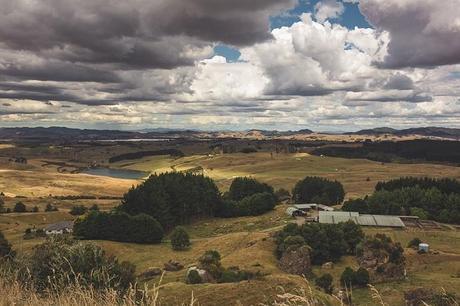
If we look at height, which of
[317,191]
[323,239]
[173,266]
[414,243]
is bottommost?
[173,266]

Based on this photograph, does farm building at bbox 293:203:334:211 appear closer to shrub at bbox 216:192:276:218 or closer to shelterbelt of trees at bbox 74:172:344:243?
shrub at bbox 216:192:276:218

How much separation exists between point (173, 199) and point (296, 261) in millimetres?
59893

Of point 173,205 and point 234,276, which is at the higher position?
point 234,276

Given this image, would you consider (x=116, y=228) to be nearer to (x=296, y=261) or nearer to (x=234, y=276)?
(x=296, y=261)

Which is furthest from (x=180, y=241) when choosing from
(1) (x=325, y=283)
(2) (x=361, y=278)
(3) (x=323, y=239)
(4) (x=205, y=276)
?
(2) (x=361, y=278)

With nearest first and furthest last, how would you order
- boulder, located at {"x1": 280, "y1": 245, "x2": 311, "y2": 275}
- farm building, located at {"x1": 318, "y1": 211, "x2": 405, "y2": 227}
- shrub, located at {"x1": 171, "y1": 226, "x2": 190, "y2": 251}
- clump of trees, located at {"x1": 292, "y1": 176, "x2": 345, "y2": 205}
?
boulder, located at {"x1": 280, "y1": 245, "x2": 311, "y2": 275} → shrub, located at {"x1": 171, "y1": 226, "x2": 190, "y2": 251} → farm building, located at {"x1": 318, "y1": 211, "x2": 405, "y2": 227} → clump of trees, located at {"x1": 292, "y1": 176, "x2": 345, "y2": 205}

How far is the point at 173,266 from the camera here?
7162cm

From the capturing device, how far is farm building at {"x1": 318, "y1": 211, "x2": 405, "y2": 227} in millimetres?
99375

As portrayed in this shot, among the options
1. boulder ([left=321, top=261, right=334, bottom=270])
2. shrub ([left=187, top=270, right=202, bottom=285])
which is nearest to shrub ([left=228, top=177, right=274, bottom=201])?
boulder ([left=321, top=261, right=334, bottom=270])

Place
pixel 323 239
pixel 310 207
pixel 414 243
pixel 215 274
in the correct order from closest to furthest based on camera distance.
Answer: pixel 215 274, pixel 323 239, pixel 414 243, pixel 310 207

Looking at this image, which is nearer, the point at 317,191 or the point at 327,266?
the point at 327,266

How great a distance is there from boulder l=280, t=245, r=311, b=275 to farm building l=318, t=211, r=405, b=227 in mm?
28216

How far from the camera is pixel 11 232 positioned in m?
103

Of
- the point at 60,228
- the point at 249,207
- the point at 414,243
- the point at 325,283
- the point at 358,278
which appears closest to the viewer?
the point at 325,283
